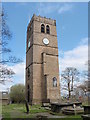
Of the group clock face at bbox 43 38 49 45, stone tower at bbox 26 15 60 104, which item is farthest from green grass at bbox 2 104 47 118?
clock face at bbox 43 38 49 45

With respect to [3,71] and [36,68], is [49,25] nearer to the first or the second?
[36,68]

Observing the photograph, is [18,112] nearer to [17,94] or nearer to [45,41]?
[45,41]

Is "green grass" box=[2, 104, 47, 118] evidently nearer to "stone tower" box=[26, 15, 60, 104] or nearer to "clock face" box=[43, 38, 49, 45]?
"stone tower" box=[26, 15, 60, 104]

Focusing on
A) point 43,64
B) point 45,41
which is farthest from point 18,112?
point 45,41

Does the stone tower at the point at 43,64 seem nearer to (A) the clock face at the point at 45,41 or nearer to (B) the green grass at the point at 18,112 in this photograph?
(A) the clock face at the point at 45,41

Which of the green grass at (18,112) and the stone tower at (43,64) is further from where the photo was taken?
the stone tower at (43,64)

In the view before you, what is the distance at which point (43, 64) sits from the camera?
29172 millimetres

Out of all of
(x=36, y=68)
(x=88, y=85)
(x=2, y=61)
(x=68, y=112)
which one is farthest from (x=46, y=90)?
(x=2, y=61)

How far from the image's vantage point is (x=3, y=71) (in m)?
7.74

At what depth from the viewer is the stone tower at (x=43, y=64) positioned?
27.7 m

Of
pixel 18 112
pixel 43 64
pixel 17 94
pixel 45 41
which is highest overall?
pixel 45 41

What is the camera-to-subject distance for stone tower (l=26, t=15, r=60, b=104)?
2765cm

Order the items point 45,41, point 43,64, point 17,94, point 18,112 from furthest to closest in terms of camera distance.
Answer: point 17,94 < point 45,41 < point 43,64 < point 18,112

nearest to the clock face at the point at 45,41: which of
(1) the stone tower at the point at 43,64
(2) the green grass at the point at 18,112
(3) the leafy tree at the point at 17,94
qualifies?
(1) the stone tower at the point at 43,64
